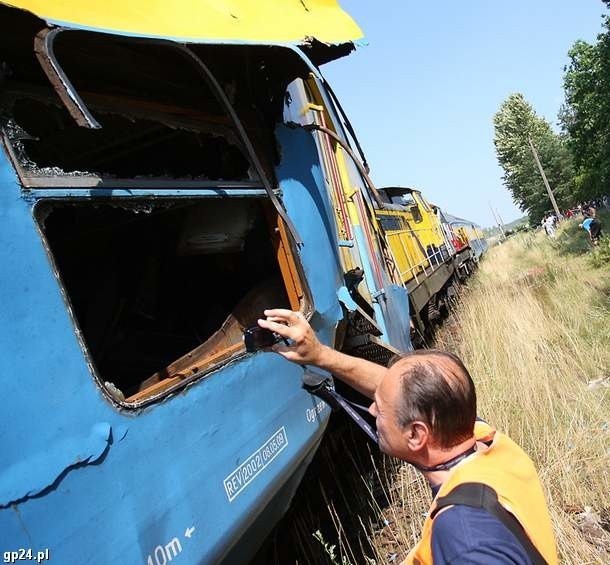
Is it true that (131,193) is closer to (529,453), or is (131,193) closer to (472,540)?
(472,540)

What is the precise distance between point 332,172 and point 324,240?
964 millimetres

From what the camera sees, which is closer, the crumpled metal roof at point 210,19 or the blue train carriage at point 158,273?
the blue train carriage at point 158,273

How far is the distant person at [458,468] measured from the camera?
108 cm

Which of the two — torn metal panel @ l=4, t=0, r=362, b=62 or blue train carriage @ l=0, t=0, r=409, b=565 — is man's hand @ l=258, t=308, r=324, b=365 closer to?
blue train carriage @ l=0, t=0, r=409, b=565

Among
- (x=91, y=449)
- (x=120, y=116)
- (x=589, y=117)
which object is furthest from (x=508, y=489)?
(x=589, y=117)

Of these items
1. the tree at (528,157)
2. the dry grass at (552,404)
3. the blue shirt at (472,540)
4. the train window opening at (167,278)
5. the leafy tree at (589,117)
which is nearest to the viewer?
the blue shirt at (472,540)

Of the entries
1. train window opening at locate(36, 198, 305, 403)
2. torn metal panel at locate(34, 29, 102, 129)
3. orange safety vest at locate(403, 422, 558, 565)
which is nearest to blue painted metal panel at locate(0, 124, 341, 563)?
torn metal panel at locate(34, 29, 102, 129)

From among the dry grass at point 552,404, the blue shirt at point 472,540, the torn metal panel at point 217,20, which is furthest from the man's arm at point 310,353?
the dry grass at point 552,404

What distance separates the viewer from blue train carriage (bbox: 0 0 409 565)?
4.84ft

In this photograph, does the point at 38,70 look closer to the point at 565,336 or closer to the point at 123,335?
the point at 123,335

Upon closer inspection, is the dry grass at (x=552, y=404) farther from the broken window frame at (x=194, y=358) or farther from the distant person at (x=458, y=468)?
the distant person at (x=458, y=468)

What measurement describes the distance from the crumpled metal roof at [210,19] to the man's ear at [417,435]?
1492 millimetres

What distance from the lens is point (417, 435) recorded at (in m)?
1.32

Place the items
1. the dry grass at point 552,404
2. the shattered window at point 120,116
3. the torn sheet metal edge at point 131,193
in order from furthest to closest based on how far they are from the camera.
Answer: the dry grass at point 552,404 < the shattered window at point 120,116 < the torn sheet metal edge at point 131,193
